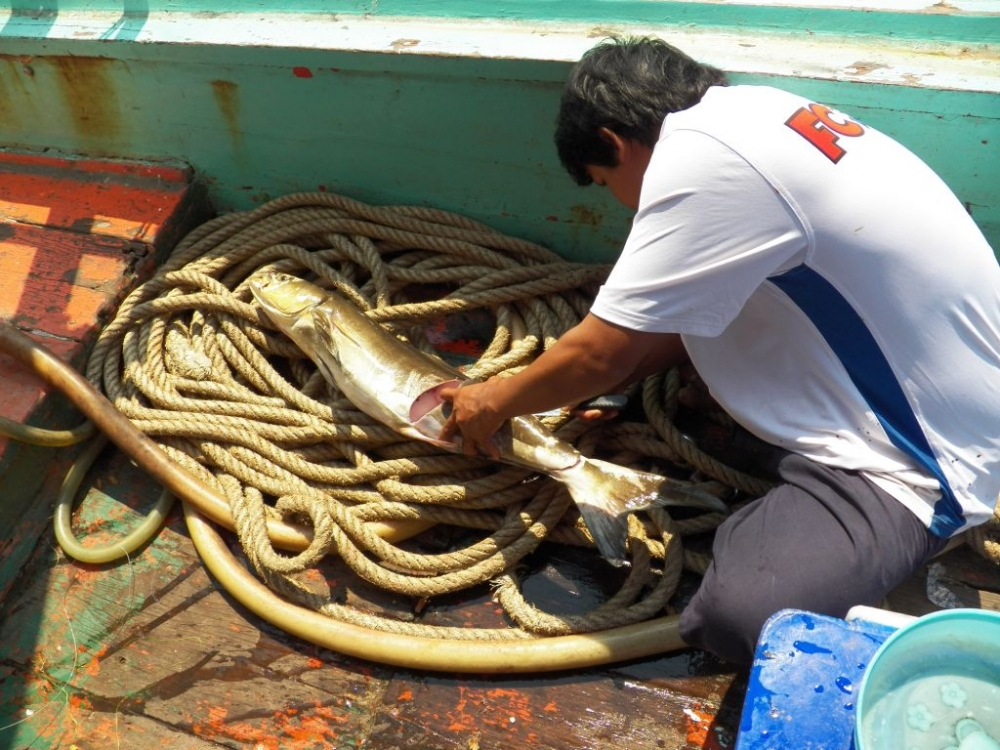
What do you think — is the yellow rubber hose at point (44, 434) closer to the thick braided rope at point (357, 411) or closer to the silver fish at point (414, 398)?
the thick braided rope at point (357, 411)

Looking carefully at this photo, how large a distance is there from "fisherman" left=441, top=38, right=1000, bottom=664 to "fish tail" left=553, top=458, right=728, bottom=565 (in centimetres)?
25

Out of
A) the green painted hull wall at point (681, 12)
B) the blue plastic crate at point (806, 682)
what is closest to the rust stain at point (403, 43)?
the green painted hull wall at point (681, 12)

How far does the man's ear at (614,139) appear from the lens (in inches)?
87.4

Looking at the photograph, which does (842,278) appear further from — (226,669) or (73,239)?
(73,239)

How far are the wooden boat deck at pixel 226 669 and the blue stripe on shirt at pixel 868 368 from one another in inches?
22.0

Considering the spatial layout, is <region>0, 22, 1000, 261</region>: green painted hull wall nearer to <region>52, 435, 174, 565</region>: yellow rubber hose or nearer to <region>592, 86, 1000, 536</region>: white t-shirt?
<region>592, 86, 1000, 536</region>: white t-shirt

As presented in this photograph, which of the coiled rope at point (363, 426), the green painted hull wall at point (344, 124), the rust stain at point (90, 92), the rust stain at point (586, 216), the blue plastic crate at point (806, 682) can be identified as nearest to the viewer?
the blue plastic crate at point (806, 682)

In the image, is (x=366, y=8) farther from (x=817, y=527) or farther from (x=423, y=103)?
(x=817, y=527)

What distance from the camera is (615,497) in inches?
102

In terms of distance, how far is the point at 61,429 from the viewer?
10.1 ft

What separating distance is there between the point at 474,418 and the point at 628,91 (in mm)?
1036

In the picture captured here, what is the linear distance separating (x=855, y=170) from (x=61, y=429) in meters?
2.76

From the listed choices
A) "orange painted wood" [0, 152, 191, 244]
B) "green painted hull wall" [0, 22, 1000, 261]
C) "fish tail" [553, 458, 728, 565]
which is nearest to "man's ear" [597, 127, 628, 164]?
"green painted hull wall" [0, 22, 1000, 261]

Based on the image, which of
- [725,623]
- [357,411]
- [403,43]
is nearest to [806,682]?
[725,623]
